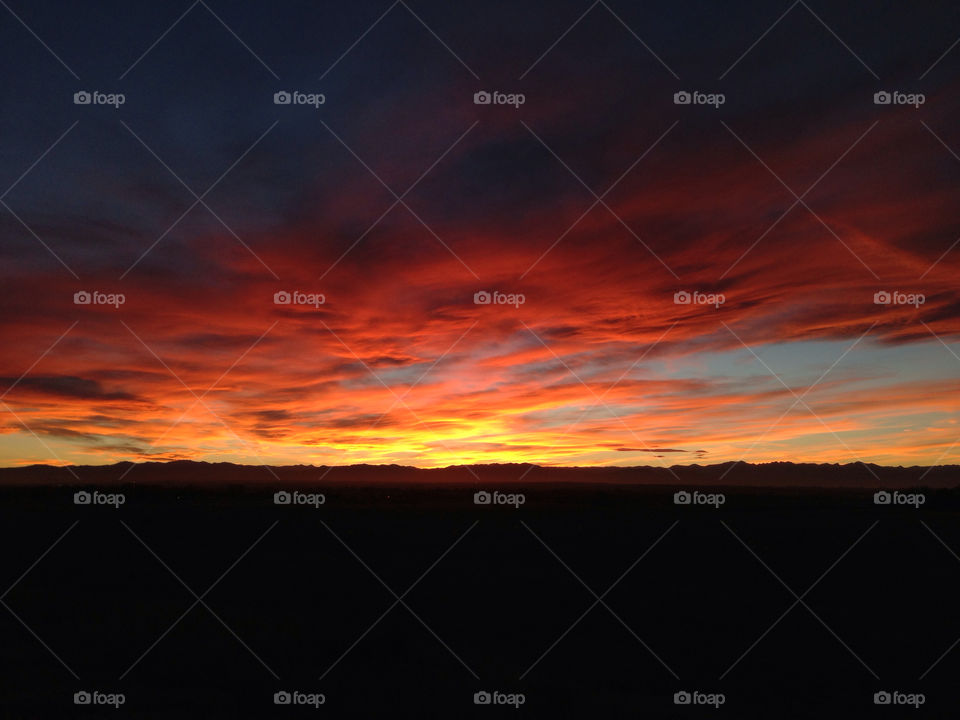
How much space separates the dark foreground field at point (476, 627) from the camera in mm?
7801

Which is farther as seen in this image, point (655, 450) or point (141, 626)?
point (655, 450)

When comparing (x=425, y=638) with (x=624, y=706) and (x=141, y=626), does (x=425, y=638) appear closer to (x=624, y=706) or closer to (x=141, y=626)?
(x=624, y=706)

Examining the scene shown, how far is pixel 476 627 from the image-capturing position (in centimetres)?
1052

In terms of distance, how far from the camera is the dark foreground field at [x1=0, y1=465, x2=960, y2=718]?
7801 millimetres

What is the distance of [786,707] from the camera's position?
7.61m

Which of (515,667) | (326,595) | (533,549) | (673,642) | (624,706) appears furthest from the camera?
(533,549)

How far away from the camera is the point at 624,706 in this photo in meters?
7.55

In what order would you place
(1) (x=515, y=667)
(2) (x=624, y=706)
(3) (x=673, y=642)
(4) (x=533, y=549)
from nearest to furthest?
1. (2) (x=624, y=706)
2. (1) (x=515, y=667)
3. (3) (x=673, y=642)
4. (4) (x=533, y=549)

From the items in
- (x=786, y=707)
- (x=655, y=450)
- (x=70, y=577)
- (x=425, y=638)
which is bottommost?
(x=786, y=707)

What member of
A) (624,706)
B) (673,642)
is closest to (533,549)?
(673,642)

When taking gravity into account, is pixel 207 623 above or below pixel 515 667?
above

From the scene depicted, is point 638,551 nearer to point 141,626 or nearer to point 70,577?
point 141,626

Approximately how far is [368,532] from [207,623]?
12.0 meters

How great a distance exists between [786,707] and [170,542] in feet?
58.7
